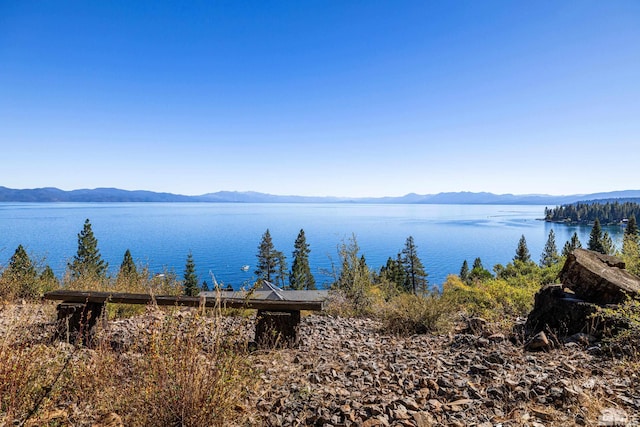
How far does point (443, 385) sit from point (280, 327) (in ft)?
6.76

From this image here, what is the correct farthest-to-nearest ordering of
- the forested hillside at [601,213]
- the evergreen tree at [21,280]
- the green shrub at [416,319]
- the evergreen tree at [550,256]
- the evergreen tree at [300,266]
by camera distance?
the forested hillside at [601,213]
the evergreen tree at [300,266]
the evergreen tree at [550,256]
the evergreen tree at [21,280]
the green shrub at [416,319]

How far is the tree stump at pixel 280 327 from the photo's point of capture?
4.12 meters

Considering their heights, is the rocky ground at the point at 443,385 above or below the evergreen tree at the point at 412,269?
above

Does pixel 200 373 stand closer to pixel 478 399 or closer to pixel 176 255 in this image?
pixel 478 399

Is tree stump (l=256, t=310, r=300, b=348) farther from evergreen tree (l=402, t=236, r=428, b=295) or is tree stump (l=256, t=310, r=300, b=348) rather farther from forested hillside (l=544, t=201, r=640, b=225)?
forested hillside (l=544, t=201, r=640, b=225)

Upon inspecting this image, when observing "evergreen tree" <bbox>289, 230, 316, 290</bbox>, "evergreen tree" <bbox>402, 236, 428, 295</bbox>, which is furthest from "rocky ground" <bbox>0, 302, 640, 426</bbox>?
"evergreen tree" <bbox>402, 236, 428, 295</bbox>


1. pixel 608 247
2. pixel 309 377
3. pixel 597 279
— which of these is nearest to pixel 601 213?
pixel 608 247

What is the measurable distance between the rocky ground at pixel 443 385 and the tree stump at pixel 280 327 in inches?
7.1

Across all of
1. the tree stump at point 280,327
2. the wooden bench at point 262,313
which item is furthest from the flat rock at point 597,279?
the tree stump at point 280,327

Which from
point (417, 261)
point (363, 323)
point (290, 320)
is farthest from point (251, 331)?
point (417, 261)

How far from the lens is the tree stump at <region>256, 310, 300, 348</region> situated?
4125mm

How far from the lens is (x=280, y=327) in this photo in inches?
163

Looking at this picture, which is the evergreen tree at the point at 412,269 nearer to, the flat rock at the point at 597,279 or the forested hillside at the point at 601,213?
the flat rock at the point at 597,279

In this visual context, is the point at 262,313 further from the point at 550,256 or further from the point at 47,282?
the point at 550,256
